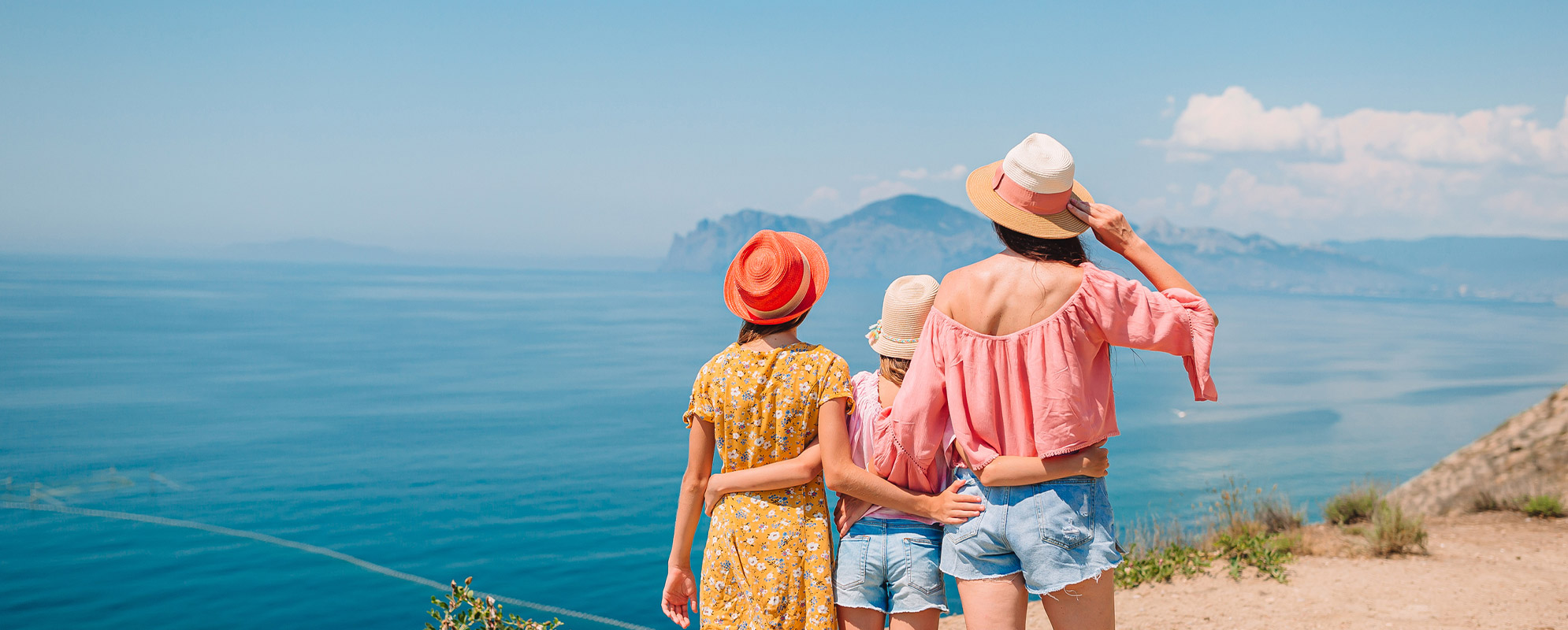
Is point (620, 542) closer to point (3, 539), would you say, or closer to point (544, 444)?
point (3, 539)

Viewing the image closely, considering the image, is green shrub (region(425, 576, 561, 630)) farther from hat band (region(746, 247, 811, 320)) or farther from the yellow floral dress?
hat band (region(746, 247, 811, 320))

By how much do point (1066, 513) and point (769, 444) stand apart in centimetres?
79

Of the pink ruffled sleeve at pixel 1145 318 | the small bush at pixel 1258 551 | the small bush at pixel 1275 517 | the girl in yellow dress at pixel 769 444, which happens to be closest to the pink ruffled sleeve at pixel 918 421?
the girl in yellow dress at pixel 769 444

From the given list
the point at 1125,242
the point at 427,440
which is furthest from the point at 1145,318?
the point at 427,440

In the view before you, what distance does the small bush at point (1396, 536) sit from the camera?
6.44 m

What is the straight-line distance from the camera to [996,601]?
7.63ft

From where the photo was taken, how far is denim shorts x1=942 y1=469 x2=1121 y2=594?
2.27 m

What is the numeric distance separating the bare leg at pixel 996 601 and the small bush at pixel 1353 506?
7042 millimetres

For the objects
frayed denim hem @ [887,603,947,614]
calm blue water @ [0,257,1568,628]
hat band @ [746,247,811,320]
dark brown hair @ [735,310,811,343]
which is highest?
hat band @ [746,247,811,320]

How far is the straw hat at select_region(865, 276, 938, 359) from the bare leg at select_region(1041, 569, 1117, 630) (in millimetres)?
740

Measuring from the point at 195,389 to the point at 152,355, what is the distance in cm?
2348

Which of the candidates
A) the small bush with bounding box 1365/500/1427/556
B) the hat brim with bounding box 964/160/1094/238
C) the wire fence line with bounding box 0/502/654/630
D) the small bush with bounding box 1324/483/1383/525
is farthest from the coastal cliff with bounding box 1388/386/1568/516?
the wire fence line with bounding box 0/502/654/630

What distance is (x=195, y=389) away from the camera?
172ft

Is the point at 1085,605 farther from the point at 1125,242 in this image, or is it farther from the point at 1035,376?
the point at 1125,242
